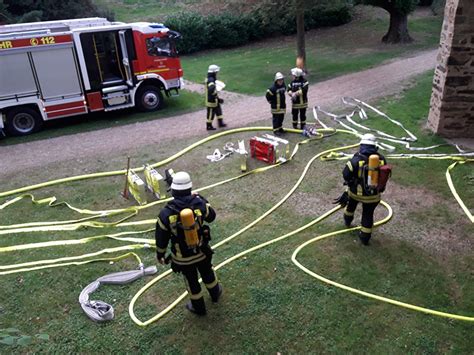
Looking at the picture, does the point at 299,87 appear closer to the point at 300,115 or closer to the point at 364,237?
the point at 300,115

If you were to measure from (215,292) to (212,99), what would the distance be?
7.32 metres

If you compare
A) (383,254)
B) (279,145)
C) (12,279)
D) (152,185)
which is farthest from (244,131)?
(12,279)

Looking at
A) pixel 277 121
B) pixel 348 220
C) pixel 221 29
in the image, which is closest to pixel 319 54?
pixel 221 29

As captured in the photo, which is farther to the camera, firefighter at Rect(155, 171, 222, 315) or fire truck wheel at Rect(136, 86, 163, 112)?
fire truck wheel at Rect(136, 86, 163, 112)

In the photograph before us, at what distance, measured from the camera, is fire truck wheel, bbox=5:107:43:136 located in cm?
1301

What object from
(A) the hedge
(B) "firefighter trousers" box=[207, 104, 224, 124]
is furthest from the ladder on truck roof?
(A) the hedge

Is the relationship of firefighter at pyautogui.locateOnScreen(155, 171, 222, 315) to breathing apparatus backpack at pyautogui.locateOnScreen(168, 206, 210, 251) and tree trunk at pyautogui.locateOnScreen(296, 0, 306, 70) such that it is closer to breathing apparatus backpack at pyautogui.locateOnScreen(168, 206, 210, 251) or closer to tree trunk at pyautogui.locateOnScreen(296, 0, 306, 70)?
breathing apparatus backpack at pyautogui.locateOnScreen(168, 206, 210, 251)

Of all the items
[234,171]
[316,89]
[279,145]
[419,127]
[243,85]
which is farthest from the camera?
[243,85]

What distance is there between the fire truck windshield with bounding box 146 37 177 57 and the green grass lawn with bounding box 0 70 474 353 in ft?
21.9

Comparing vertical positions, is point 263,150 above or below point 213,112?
below

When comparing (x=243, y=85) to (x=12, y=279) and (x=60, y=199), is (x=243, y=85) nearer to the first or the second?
(x=60, y=199)

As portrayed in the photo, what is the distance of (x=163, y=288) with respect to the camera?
20.4 feet

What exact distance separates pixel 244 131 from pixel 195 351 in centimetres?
785

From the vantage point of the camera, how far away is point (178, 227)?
4.99 m
